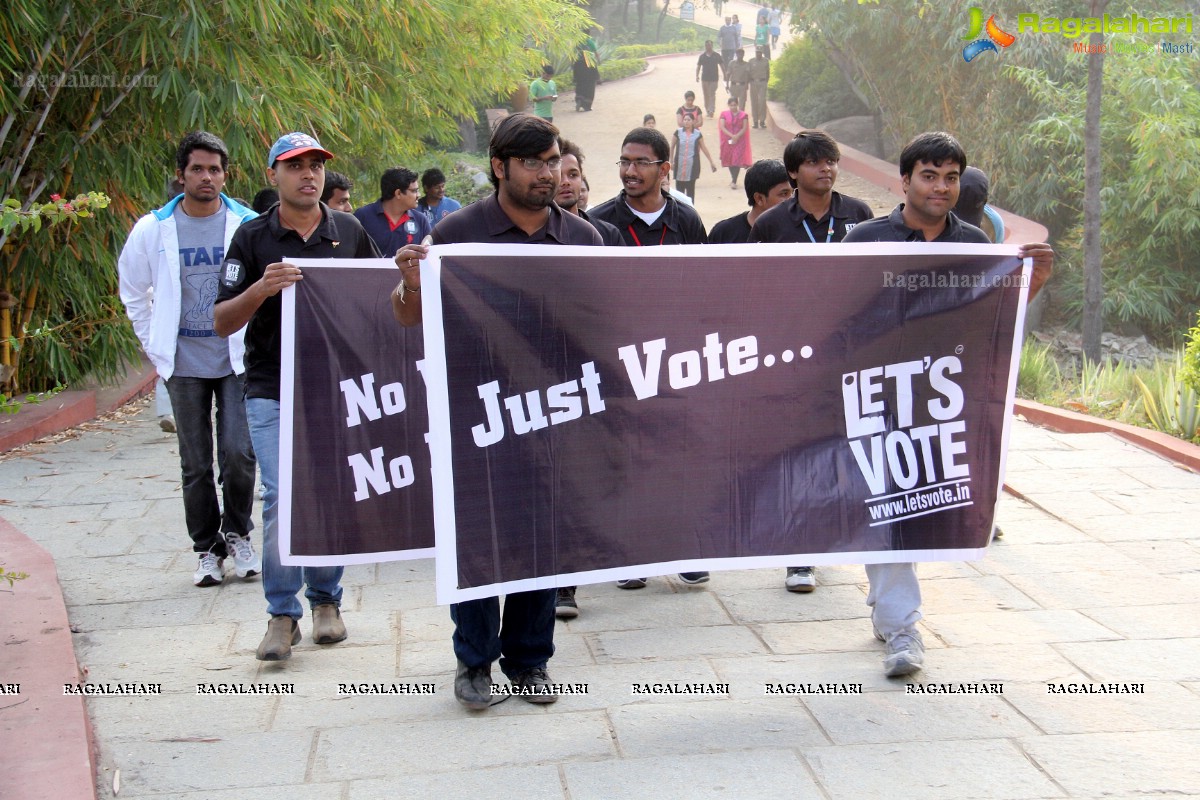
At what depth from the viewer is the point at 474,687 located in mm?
4219

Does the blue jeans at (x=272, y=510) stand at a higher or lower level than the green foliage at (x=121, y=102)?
lower

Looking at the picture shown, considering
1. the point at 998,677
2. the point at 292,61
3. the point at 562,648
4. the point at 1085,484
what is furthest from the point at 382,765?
the point at 292,61

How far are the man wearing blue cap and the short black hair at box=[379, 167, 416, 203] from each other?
138 inches

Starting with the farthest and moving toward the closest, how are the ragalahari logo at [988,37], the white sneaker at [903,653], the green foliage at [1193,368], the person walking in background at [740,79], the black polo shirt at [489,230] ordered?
the person walking in background at [740,79]
the ragalahari logo at [988,37]
the green foliage at [1193,368]
the white sneaker at [903,653]
the black polo shirt at [489,230]

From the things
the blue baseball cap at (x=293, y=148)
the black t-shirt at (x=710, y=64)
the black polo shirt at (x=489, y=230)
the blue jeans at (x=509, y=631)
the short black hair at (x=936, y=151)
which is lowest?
the blue jeans at (x=509, y=631)

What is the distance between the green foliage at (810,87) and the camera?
25.5 m

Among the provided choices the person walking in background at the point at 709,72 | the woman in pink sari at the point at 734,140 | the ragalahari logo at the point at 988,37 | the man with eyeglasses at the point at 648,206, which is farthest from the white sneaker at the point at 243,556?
the person walking in background at the point at 709,72

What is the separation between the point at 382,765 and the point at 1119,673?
2.56 m

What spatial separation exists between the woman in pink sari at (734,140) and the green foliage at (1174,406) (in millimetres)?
10602

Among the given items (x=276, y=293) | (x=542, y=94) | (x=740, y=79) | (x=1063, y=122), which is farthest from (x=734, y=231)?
(x=740, y=79)

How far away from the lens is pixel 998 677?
177 inches

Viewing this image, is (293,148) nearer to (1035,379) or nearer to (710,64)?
(1035,379)

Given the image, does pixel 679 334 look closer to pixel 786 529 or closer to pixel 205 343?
pixel 786 529

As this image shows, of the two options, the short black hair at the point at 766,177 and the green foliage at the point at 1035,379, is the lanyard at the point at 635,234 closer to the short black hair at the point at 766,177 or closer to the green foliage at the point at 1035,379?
the short black hair at the point at 766,177
